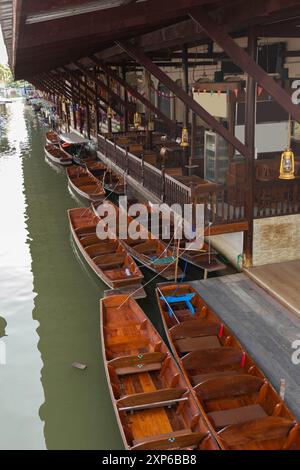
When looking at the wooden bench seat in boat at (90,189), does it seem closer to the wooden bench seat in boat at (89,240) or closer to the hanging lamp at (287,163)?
the wooden bench seat in boat at (89,240)

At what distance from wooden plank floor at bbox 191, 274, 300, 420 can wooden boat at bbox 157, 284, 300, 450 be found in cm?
50

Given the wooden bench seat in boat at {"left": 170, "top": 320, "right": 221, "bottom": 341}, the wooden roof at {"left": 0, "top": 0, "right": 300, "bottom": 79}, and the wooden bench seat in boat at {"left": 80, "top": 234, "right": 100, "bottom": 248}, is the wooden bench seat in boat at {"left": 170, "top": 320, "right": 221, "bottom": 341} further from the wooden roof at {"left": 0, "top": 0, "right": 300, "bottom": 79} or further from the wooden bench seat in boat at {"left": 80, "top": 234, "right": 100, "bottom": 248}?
the wooden bench seat in boat at {"left": 80, "top": 234, "right": 100, "bottom": 248}

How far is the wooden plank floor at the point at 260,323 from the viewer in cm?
945

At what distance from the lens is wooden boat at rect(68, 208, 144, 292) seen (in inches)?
532

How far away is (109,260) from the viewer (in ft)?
49.8

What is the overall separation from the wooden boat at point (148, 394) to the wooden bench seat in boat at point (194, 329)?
505 mm

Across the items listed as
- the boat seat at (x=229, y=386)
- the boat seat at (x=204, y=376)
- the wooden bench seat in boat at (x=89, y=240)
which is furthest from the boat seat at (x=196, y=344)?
the wooden bench seat in boat at (x=89, y=240)

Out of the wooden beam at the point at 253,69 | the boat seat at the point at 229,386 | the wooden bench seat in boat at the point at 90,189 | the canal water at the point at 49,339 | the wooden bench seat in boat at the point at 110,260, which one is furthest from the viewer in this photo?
the wooden bench seat in boat at the point at 90,189

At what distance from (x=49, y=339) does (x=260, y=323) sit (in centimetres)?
534

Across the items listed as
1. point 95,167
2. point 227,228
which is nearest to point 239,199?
point 227,228

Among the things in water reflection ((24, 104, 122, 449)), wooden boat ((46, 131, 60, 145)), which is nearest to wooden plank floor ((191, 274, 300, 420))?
water reflection ((24, 104, 122, 449))

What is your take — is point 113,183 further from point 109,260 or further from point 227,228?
point 227,228
